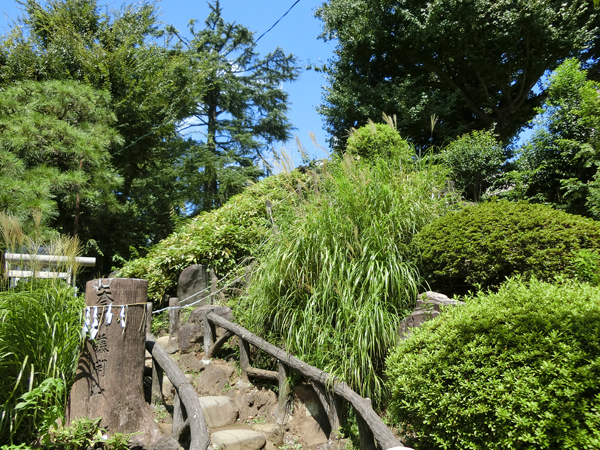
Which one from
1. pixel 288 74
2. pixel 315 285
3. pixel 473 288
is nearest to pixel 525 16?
pixel 473 288

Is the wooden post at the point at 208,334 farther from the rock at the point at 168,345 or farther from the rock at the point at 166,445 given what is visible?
the rock at the point at 166,445

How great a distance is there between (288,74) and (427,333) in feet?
59.4

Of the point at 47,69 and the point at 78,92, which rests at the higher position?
the point at 47,69

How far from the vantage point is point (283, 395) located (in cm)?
372

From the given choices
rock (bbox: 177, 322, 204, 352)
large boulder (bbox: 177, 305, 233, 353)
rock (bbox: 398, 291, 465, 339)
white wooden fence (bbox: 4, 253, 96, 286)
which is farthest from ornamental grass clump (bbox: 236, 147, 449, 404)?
white wooden fence (bbox: 4, 253, 96, 286)

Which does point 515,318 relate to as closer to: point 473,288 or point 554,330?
point 554,330

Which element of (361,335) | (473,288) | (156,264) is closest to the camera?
(361,335)

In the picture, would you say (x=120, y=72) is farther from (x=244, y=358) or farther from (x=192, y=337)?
(x=244, y=358)

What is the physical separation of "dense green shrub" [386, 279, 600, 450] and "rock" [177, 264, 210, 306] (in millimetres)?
4240

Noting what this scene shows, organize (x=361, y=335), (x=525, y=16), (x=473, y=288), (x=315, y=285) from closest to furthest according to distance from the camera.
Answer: (x=361, y=335) < (x=315, y=285) < (x=473, y=288) < (x=525, y=16)

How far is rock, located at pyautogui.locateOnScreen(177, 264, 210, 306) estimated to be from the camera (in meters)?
6.49

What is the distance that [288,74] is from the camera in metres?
19.1

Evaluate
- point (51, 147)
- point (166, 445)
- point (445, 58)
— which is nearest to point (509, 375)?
point (166, 445)

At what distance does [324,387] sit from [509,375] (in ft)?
5.11
